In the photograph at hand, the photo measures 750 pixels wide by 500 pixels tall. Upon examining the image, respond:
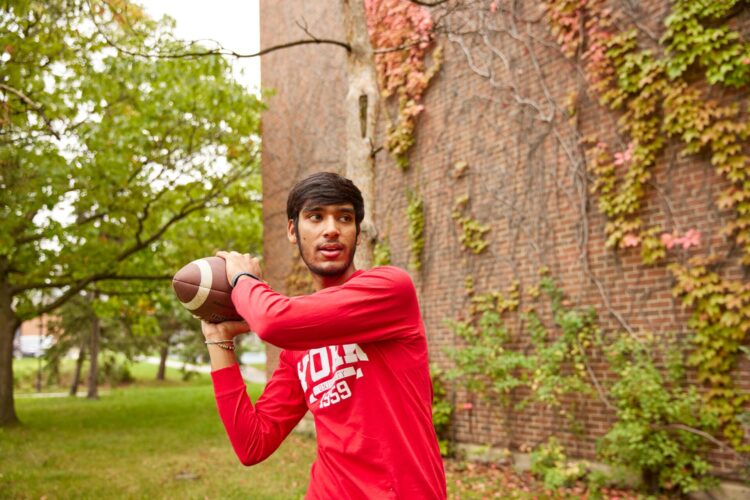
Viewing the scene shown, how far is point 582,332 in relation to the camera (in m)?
6.99

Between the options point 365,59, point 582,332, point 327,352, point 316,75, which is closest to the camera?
point 327,352

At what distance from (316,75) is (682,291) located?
25.2 feet

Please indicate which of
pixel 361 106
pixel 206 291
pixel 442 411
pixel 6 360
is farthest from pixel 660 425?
pixel 6 360

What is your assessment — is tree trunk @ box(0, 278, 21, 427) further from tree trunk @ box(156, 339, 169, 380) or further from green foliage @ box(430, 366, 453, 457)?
tree trunk @ box(156, 339, 169, 380)

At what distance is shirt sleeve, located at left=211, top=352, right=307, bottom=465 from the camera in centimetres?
203

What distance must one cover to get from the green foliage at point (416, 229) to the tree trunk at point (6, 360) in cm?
907

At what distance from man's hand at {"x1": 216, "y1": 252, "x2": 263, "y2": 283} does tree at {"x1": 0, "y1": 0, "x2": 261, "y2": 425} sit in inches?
296

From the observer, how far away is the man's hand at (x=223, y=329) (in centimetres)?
204

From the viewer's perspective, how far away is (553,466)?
709cm

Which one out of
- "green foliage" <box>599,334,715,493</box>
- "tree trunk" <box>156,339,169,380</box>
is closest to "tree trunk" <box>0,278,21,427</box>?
"tree trunk" <box>156,339,169,380</box>

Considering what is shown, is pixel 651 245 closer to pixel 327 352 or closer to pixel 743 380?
pixel 743 380

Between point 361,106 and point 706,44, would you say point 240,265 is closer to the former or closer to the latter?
point 361,106

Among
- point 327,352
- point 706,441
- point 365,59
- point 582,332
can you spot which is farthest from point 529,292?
point 327,352

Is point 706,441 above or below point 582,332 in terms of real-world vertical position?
below
